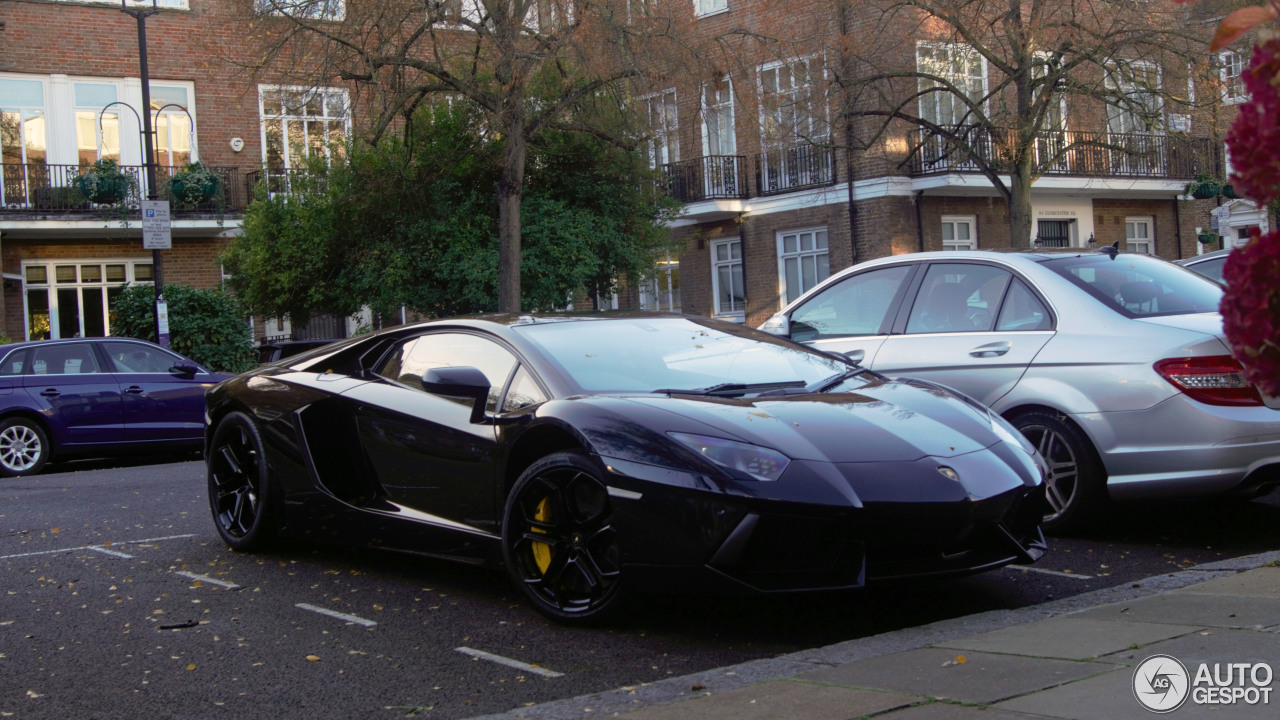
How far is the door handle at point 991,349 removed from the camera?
22.3 feet

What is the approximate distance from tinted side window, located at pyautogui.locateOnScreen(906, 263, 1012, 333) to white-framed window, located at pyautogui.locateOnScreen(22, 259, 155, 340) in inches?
940

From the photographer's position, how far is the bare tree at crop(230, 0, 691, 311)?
18047 mm

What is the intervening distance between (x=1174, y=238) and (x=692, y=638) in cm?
3333

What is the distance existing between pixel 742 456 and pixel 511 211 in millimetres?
15201

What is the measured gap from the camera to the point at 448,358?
19.2ft

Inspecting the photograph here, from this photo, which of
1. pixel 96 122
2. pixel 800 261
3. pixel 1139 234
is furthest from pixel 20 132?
pixel 1139 234

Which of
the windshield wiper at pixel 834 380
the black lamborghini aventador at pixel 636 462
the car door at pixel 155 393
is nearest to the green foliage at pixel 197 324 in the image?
the car door at pixel 155 393

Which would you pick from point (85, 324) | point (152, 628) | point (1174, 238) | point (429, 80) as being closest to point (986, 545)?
point (152, 628)

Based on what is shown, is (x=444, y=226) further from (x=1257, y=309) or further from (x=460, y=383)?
(x=1257, y=309)

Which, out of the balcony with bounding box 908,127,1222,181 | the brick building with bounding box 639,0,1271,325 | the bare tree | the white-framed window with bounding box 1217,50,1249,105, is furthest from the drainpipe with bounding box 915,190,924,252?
the bare tree

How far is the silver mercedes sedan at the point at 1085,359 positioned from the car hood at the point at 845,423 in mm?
604

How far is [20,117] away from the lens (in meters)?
26.8

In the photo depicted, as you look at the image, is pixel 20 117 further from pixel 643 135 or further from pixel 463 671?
pixel 463 671

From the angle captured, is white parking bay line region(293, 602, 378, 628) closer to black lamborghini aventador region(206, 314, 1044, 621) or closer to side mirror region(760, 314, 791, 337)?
black lamborghini aventador region(206, 314, 1044, 621)
